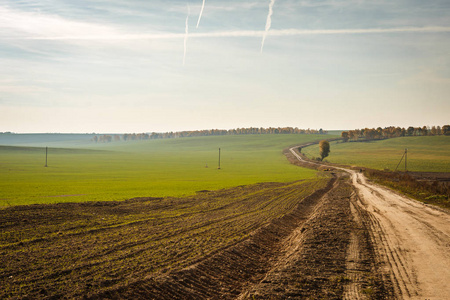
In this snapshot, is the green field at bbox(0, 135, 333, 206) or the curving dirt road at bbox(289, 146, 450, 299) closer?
the curving dirt road at bbox(289, 146, 450, 299)

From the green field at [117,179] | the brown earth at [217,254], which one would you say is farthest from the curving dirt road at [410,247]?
the green field at [117,179]

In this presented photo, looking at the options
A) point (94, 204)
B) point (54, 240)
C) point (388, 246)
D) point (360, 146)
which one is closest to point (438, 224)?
point (388, 246)

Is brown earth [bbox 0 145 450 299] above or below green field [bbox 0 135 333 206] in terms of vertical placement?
above

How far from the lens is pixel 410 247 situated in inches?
616

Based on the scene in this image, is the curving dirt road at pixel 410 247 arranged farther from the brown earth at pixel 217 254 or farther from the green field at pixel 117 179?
the green field at pixel 117 179

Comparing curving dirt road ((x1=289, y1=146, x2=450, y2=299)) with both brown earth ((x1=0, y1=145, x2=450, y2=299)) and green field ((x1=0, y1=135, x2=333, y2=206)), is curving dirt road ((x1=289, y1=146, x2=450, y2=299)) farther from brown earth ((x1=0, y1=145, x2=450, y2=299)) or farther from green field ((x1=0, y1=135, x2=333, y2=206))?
green field ((x1=0, y1=135, x2=333, y2=206))

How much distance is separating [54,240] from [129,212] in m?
8.11

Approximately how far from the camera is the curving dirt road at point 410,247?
433 inches

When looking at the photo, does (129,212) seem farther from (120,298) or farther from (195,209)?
(120,298)

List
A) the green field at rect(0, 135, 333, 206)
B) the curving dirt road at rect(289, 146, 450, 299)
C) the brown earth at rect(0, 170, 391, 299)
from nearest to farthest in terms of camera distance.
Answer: the brown earth at rect(0, 170, 391, 299) → the curving dirt road at rect(289, 146, 450, 299) → the green field at rect(0, 135, 333, 206)

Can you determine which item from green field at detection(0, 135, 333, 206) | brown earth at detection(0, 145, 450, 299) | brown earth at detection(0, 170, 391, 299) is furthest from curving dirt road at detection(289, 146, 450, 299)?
green field at detection(0, 135, 333, 206)

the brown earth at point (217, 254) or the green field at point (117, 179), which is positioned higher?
the brown earth at point (217, 254)

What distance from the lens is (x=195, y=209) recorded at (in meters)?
25.4

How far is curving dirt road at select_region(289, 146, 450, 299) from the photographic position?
11.0 metres
